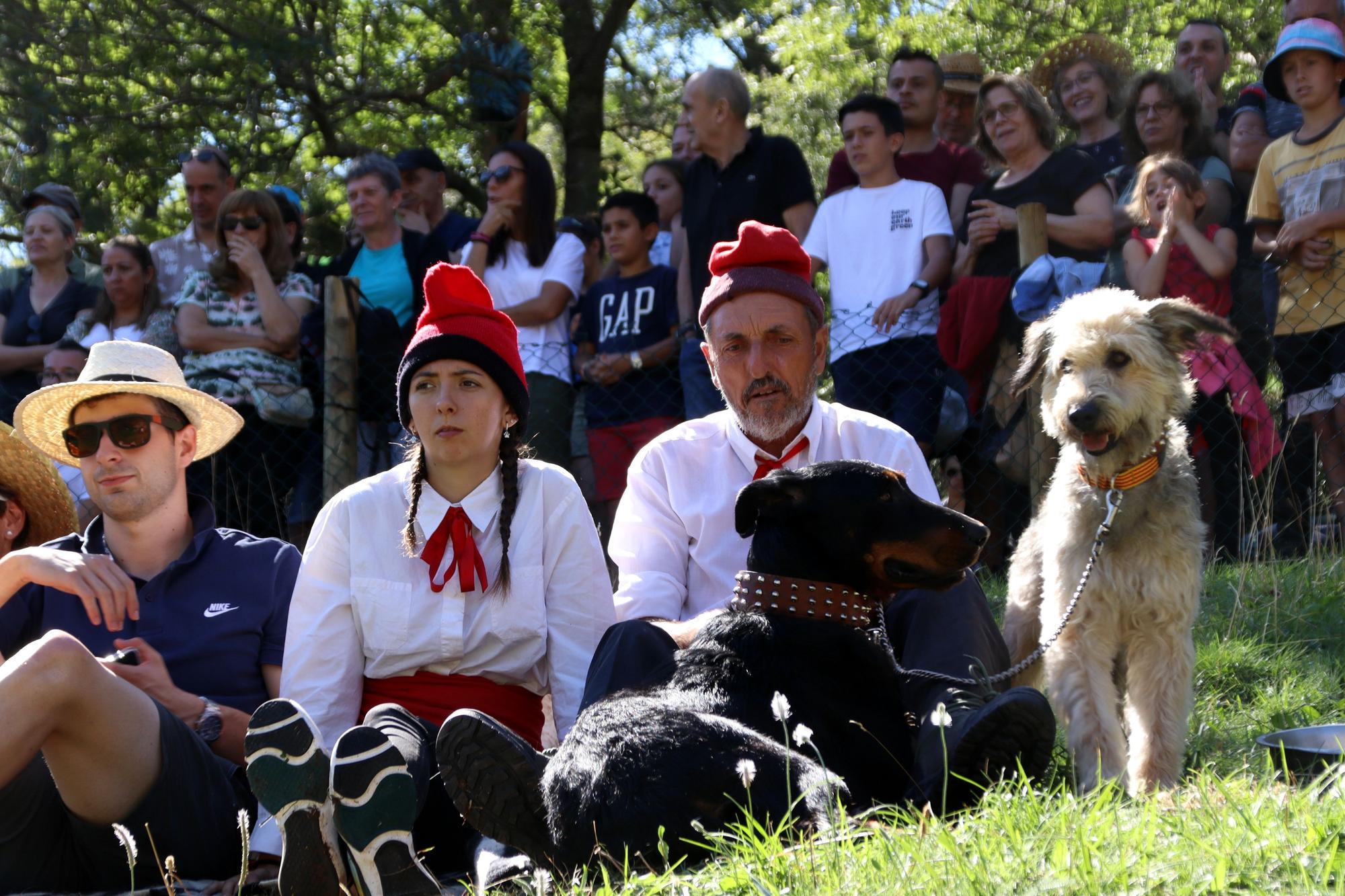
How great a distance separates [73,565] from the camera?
4156 millimetres

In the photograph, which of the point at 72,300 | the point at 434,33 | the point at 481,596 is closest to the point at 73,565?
the point at 481,596

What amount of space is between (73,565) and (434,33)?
10.8 meters

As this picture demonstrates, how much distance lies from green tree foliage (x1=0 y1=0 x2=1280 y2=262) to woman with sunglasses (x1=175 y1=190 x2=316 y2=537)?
4614mm

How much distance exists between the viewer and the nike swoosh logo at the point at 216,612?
452 cm

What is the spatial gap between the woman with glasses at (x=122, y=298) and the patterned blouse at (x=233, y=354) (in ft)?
1.82

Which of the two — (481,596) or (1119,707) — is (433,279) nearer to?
(481,596)

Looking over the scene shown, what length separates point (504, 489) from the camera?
4680mm

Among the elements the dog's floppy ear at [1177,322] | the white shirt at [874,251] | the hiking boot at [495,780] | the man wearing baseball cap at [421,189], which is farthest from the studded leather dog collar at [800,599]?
the man wearing baseball cap at [421,189]

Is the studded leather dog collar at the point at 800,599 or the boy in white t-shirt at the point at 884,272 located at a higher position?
the boy in white t-shirt at the point at 884,272

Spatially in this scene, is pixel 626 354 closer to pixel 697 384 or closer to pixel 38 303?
pixel 697 384

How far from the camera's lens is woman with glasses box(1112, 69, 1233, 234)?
Result: 7316 millimetres

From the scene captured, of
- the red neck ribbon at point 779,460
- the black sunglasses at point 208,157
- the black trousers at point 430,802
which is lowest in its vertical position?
the black trousers at point 430,802

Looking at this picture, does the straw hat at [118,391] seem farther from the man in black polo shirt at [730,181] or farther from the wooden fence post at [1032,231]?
the wooden fence post at [1032,231]

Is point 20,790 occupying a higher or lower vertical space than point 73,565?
lower
